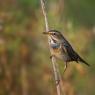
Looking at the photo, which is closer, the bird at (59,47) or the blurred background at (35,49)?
the bird at (59,47)

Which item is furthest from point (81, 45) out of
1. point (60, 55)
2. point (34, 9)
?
point (60, 55)

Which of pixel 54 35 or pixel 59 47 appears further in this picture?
pixel 59 47

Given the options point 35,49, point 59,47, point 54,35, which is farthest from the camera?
point 35,49

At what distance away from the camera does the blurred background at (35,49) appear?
10031 mm

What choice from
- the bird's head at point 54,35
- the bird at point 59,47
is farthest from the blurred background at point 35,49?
the bird's head at point 54,35

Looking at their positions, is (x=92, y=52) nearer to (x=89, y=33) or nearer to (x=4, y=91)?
(x=89, y=33)

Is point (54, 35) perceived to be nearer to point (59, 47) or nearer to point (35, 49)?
point (59, 47)

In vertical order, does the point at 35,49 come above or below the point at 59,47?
below

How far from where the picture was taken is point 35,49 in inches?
417

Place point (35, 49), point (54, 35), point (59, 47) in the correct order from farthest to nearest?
1. point (35, 49)
2. point (59, 47)
3. point (54, 35)

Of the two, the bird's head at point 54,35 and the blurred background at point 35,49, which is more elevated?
the bird's head at point 54,35

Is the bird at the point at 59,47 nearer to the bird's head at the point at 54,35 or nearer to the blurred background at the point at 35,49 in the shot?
the bird's head at the point at 54,35

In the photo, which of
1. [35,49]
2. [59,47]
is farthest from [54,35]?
[35,49]

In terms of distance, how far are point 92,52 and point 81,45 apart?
1.25ft
